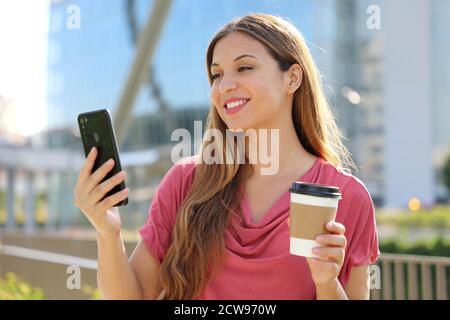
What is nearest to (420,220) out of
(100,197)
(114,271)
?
(114,271)

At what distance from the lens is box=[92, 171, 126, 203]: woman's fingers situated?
1.66 meters

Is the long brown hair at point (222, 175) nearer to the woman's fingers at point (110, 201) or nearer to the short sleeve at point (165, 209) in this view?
the short sleeve at point (165, 209)

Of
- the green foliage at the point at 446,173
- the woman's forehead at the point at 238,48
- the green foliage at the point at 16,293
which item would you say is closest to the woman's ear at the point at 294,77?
the woman's forehead at the point at 238,48

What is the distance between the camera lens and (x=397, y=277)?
529cm

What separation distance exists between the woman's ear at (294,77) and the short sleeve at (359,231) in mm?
381

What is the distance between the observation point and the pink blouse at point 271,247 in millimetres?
1836

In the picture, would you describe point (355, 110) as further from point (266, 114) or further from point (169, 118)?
point (266, 114)

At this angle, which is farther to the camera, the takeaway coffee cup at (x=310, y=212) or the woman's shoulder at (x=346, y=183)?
the woman's shoulder at (x=346, y=183)

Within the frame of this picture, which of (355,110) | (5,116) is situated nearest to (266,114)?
(355,110)

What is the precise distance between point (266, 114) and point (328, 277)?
60 cm

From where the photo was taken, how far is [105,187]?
5.43ft

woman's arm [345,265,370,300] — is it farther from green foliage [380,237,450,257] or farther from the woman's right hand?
green foliage [380,237,450,257]
